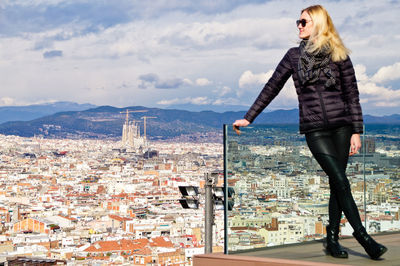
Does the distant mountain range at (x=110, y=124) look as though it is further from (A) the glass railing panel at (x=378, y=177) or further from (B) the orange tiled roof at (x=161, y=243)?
(A) the glass railing panel at (x=378, y=177)

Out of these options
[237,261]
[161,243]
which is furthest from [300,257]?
[161,243]

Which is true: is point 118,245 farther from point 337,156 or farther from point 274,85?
point 337,156

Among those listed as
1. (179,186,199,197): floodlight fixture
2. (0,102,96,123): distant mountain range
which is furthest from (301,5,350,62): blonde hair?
(0,102,96,123): distant mountain range

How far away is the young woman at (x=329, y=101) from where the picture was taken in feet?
8.16

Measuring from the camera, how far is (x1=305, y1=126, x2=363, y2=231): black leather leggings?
251 cm

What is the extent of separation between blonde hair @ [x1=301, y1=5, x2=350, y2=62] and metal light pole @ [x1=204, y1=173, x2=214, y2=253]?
2186 mm

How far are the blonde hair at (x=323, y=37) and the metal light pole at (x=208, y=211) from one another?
2186 millimetres

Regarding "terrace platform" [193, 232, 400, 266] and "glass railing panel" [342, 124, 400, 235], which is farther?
"glass railing panel" [342, 124, 400, 235]

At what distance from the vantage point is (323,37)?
2.47 meters

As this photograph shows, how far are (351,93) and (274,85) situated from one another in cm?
32

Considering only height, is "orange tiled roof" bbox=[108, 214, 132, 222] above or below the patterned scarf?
below

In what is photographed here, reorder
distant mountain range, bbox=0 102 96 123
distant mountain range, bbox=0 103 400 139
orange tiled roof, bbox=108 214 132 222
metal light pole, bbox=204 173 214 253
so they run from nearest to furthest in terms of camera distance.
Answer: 1. metal light pole, bbox=204 173 214 253
2. orange tiled roof, bbox=108 214 132 222
3. distant mountain range, bbox=0 103 400 139
4. distant mountain range, bbox=0 102 96 123

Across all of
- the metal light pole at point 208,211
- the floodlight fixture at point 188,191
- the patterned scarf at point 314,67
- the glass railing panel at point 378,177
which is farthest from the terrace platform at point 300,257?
the floodlight fixture at point 188,191

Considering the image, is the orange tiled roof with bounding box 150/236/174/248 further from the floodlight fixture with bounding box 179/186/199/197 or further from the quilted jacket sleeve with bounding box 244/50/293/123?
the quilted jacket sleeve with bounding box 244/50/293/123
